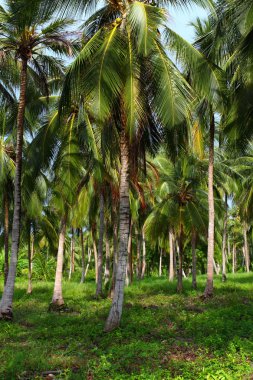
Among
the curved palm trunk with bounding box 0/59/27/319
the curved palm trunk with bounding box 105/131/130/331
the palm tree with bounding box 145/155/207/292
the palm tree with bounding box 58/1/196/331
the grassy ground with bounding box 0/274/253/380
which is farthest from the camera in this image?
the palm tree with bounding box 145/155/207/292

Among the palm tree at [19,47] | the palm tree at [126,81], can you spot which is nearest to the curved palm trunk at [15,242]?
the palm tree at [19,47]

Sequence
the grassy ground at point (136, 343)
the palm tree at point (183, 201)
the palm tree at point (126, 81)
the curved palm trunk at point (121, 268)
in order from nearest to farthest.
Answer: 1. the grassy ground at point (136, 343)
2. the palm tree at point (126, 81)
3. the curved palm trunk at point (121, 268)
4. the palm tree at point (183, 201)

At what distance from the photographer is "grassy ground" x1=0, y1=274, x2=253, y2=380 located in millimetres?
7031

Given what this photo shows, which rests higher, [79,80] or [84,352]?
[79,80]

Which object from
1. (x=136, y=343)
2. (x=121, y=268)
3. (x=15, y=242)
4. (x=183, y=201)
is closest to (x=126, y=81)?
(x=121, y=268)

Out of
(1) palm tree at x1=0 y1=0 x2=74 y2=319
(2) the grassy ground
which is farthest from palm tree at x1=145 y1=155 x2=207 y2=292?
(1) palm tree at x1=0 y1=0 x2=74 y2=319

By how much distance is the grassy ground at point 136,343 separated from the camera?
703 centimetres

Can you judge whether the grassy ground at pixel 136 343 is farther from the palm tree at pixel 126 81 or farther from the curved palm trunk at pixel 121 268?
the palm tree at pixel 126 81

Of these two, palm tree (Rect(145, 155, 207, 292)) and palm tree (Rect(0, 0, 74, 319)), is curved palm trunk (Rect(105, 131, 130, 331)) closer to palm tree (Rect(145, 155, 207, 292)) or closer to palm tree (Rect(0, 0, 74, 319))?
palm tree (Rect(0, 0, 74, 319))

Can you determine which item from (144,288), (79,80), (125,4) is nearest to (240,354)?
(79,80)

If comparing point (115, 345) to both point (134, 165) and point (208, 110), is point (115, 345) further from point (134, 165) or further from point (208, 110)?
point (208, 110)

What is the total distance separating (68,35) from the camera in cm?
1312

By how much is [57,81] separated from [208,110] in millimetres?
6082

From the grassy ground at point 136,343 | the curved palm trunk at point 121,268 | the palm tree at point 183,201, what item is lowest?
the grassy ground at point 136,343
